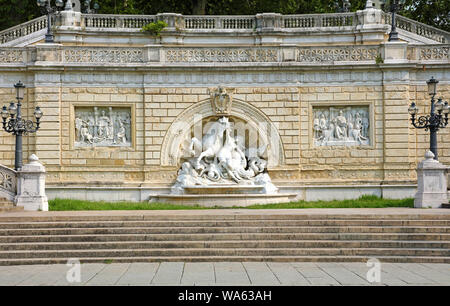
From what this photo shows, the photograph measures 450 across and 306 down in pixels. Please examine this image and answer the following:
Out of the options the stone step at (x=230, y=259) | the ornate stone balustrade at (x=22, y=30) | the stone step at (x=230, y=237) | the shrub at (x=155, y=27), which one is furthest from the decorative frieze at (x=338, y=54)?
the ornate stone balustrade at (x=22, y=30)

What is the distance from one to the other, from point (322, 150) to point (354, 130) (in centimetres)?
138

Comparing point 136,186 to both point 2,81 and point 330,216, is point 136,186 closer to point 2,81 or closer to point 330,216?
point 2,81

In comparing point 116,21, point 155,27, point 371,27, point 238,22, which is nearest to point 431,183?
point 371,27

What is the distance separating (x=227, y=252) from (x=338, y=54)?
1135 centimetres

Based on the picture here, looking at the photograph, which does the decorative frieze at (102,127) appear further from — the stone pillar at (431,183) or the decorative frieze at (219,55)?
the stone pillar at (431,183)

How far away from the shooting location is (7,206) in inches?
712

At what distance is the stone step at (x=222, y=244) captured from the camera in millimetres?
13922

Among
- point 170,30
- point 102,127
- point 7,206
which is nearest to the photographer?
point 7,206

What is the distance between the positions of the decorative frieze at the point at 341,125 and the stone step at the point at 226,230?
27.2 ft

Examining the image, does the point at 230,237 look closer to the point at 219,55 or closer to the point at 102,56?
the point at 219,55

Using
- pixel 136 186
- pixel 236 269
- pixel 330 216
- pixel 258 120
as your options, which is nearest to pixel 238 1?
pixel 258 120

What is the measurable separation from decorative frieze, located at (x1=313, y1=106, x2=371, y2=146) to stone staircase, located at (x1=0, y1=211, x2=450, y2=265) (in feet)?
25.0

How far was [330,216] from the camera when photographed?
50.5 feet

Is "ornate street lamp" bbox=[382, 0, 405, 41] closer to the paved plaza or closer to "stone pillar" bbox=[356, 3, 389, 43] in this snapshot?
"stone pillar" bbox=[356, 3, 389, 43]
